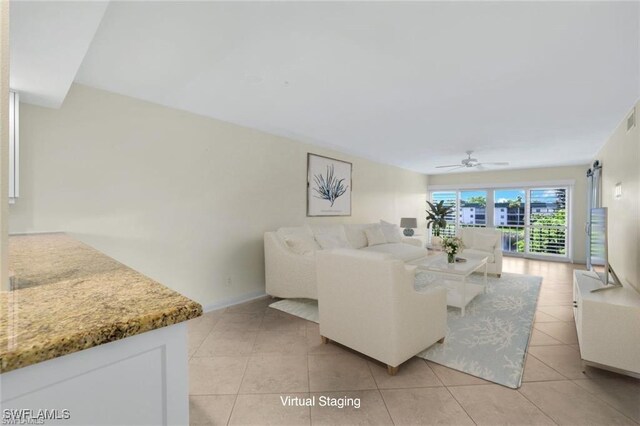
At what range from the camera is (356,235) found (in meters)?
5.29

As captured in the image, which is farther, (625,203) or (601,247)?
(625,203)

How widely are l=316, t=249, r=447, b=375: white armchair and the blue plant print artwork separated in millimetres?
2613

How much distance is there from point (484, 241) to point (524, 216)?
3086 millimetres

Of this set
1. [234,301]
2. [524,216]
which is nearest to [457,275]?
[234,301]

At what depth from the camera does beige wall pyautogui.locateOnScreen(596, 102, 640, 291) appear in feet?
8.89

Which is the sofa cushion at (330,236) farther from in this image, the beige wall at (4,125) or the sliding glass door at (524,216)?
the sliding glass door at (524,216)

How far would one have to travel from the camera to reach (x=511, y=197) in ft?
24.6

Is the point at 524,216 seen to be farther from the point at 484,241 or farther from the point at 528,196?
the point at 484,241

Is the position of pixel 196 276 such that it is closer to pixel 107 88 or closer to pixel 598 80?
pixel 107 88

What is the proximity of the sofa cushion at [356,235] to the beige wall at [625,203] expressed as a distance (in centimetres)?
337

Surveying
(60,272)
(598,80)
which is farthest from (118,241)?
(598,80)

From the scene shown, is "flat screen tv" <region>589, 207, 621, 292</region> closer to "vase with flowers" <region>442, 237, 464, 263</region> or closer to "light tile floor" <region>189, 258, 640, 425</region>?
"light tile floor" <region>189, 258, 640, 425</region>

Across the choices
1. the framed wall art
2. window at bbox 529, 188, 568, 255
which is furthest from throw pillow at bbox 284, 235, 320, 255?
window at bbox 529, 188, 568, 255

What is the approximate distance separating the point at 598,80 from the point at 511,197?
580cm
